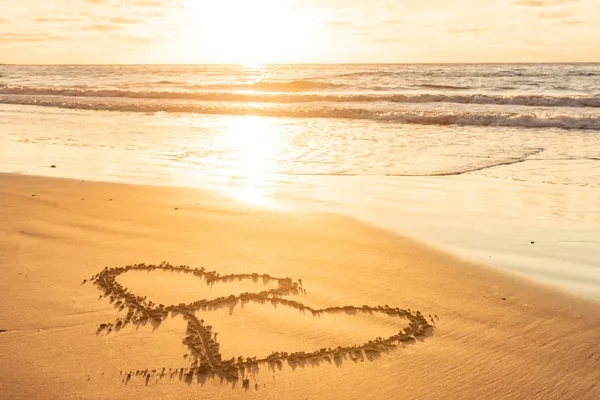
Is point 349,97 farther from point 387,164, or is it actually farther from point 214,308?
point 214,308

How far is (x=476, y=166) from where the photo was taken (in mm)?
8852

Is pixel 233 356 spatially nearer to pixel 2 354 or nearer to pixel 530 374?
pixel 2 354

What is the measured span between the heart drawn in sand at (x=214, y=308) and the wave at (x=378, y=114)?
1231cm

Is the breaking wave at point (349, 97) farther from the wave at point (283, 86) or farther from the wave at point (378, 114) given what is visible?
the wave at point (283, 86)

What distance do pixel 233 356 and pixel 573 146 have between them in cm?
1014

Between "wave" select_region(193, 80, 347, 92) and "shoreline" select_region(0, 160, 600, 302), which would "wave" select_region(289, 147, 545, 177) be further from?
"wave" select_region(193, 80, 347, 92)

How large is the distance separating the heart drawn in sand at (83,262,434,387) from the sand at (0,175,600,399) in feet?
0.04

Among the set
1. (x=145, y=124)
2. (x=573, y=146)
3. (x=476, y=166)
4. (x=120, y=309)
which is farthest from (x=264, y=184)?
(x=145, y=124)

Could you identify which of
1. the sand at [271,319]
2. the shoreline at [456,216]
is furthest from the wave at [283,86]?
the sand at [271,319]

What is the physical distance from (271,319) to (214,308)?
1.31 ft

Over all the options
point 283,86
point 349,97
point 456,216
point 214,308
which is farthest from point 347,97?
point 214,308

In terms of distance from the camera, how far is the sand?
2857 millimetres

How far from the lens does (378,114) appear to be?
1684 centimetres

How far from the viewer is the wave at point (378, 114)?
14795 millimetres
